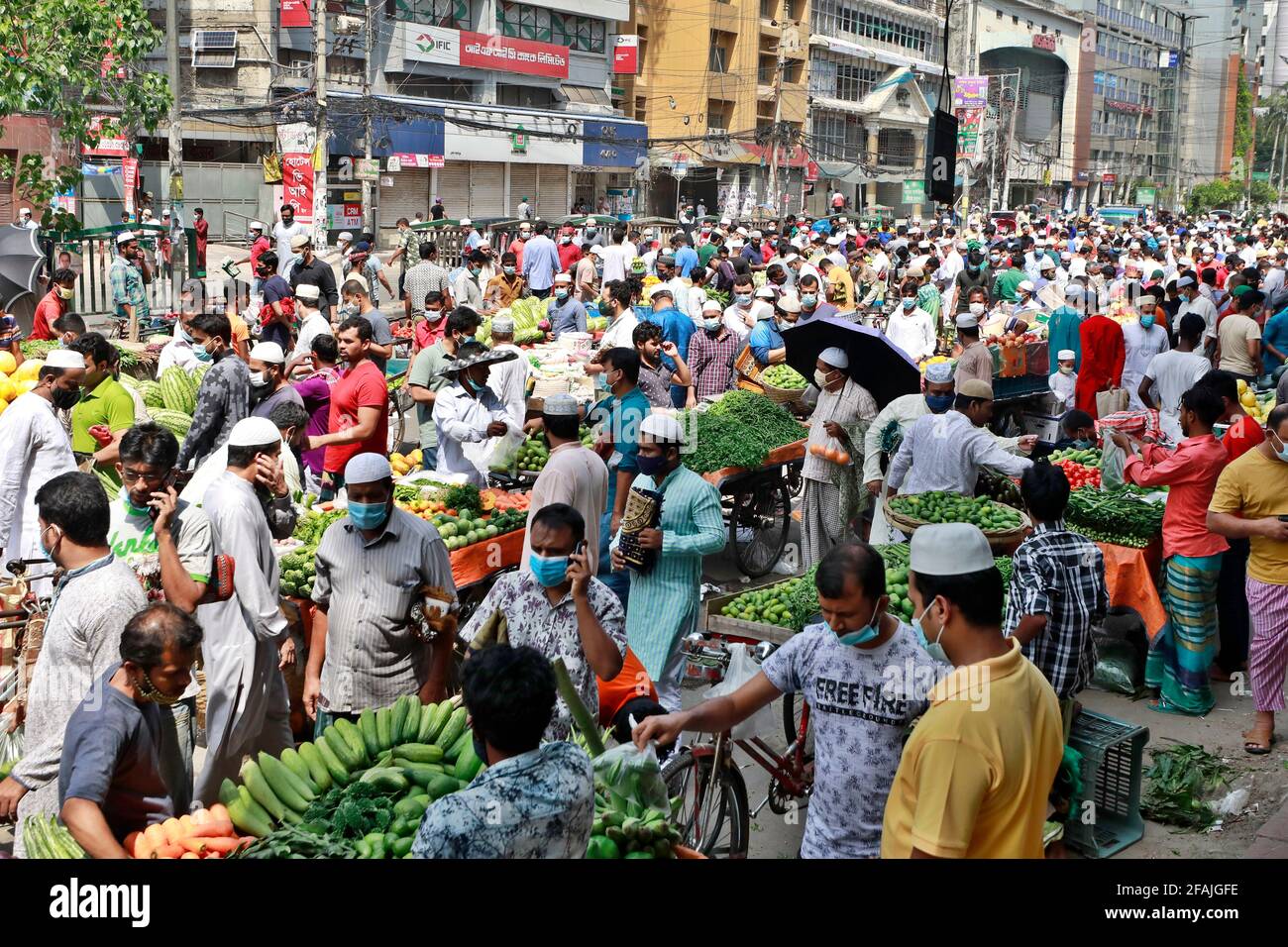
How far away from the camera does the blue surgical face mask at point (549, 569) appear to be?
497 cm

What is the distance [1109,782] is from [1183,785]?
0.77 metres

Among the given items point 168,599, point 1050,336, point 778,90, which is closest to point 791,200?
point 778,90

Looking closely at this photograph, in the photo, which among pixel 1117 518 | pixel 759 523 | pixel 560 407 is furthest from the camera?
pixel 759 523

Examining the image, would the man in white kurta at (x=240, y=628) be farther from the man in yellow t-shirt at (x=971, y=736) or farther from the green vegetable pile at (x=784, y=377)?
the green vegetable pile at (x=784, y=377)

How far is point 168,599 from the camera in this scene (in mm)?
5309

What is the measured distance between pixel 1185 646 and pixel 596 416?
166 inches

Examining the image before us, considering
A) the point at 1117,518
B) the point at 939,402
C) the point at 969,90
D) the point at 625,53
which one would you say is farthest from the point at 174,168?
the point at 625,53

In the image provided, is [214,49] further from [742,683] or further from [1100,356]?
[742,683]

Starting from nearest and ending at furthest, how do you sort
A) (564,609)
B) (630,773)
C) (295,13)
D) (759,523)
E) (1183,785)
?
(630,773) → (564,609) → (1183,785) → (759,523) → (295,13)

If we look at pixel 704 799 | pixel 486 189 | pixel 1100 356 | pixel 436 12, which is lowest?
pixel 704 799

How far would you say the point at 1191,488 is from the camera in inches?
304

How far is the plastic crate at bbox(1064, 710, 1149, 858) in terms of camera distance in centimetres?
607

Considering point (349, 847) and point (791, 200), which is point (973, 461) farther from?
point (791, 200)

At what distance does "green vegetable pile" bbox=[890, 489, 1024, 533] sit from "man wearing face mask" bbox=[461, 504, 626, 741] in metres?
3.31
